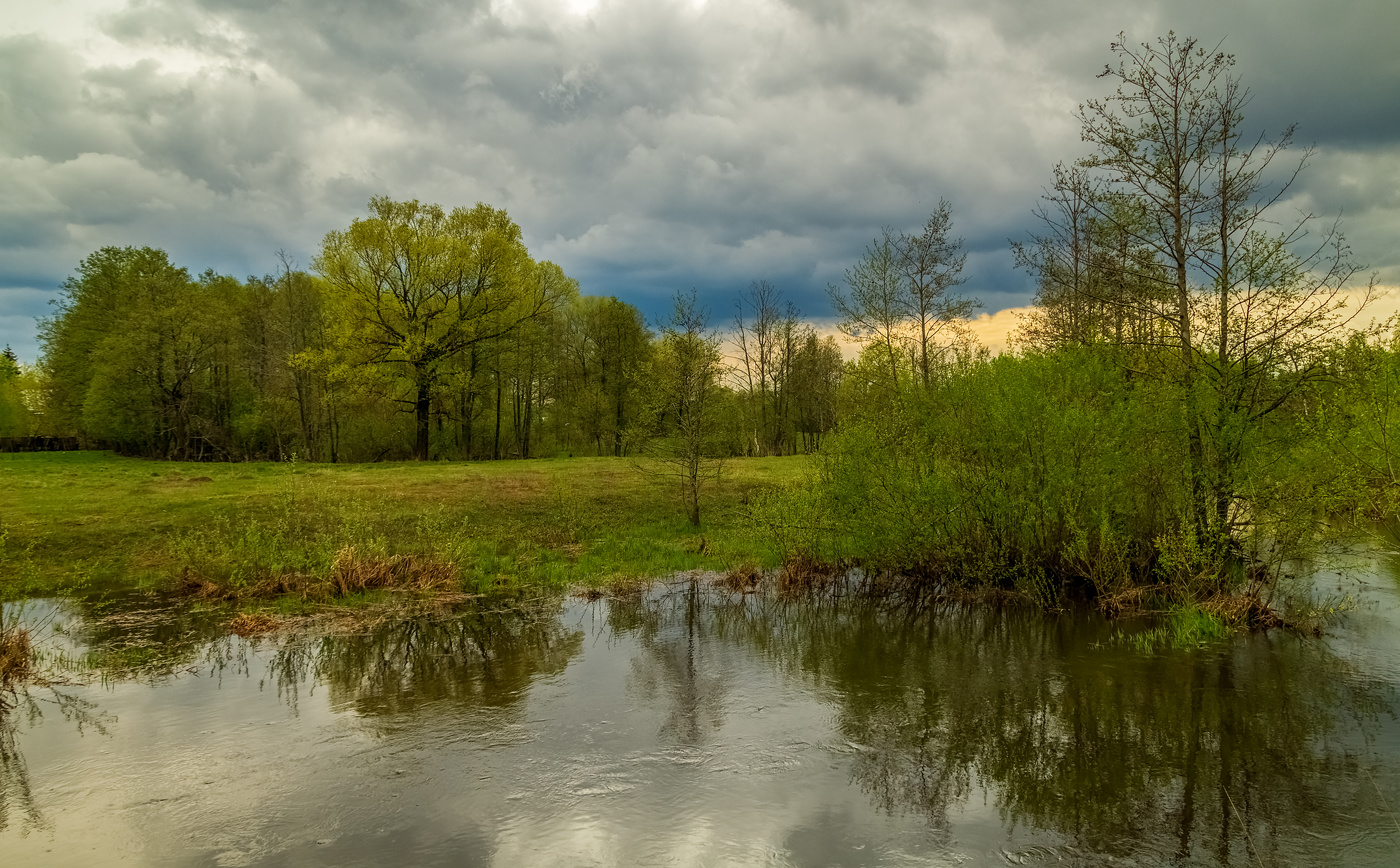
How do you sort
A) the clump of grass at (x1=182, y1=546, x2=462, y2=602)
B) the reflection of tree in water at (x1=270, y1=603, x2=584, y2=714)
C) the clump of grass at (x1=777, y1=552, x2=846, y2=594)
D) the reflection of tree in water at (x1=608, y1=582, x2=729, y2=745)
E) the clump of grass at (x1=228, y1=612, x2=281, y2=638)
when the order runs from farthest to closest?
the clump of grass at (x1=777, y1=552, x2=846, y2=594)
the clump of grass at (x1=182, y1=546, x2=462, y2=602)
the clump of grass at (x1=228, y1=612, x2=281, y2=638)
the reflection of tree in water at (x1=270, y1=603, x2=584, y2=714)
the reflection of tree in water at (x1=608, y1=582, x2=729, y2=745)

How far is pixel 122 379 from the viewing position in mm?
35906

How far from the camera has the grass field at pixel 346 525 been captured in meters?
15.4

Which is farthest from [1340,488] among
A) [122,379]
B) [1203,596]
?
[122,379]

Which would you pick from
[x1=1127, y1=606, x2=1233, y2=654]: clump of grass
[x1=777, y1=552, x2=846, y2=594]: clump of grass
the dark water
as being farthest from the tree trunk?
[x1=1127, y1=606, x2=1233, y2=654]: clump of grass

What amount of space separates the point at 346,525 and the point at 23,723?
8.12 m

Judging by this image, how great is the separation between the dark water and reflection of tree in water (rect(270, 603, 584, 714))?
60mm

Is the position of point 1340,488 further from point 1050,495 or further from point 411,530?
point 411,530

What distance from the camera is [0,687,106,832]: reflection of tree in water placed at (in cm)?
680

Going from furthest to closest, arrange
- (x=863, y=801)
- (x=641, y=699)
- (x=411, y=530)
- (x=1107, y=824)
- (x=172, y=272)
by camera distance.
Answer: (x=172, y=272)
(x=411, y=530)
(x=641, y=699)
(x=863, y=801)
(x=1107, y=824)

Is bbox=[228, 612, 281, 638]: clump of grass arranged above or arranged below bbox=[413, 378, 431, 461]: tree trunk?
below

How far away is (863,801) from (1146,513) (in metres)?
9.20

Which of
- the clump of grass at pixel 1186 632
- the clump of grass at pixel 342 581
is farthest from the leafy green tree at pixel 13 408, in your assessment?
the clump of grass at pixel 1186 632

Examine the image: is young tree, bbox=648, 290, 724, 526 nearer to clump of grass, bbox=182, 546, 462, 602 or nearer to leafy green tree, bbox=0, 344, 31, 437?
clump of grass, bbox=182, 546, 462, 602

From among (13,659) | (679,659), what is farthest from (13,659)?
(679,659)
